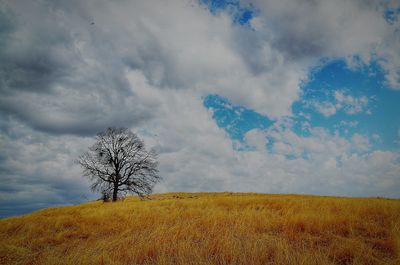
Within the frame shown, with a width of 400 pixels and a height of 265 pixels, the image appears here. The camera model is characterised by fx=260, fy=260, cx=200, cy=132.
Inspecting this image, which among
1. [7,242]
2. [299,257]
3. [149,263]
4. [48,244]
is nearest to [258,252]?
[299,257]

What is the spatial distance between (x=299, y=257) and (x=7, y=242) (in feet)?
25.7

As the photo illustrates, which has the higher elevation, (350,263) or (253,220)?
(253,220)

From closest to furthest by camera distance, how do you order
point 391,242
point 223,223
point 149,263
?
point 149,263 → point 391,242 → point 223,223

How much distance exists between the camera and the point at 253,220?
812cm

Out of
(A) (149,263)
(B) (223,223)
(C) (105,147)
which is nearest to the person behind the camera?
(A) (149,263)

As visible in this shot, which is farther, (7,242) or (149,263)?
(7,242)

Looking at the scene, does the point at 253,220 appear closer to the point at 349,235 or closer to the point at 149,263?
the point at 349,235

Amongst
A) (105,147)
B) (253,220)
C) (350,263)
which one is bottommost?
(350,263)

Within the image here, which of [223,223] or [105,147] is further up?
[105,147]

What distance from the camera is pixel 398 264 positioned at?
444 cm

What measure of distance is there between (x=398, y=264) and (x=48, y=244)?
324 inches

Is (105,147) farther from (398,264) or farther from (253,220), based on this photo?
(398,264)

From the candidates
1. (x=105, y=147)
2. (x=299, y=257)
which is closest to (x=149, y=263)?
(x=299, y=257)

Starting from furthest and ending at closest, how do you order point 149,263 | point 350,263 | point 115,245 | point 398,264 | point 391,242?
point 115,245 → point 391,242 → point 149,263 → point 350,263 → point 398,264
